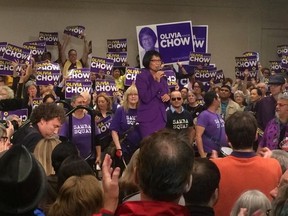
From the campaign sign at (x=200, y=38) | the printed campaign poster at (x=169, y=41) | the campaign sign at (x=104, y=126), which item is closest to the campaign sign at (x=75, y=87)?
the campaign sign at (x=104, y=126)

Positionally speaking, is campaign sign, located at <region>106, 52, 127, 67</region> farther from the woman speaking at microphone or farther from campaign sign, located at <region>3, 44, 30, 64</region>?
the woman speaking at microphone

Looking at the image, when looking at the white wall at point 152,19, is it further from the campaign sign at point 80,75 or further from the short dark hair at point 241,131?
the short dark hair at point 241,131

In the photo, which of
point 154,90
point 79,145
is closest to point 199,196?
point 79,145

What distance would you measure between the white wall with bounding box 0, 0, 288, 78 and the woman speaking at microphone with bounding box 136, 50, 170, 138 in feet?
28.1

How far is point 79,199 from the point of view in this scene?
2979 mm

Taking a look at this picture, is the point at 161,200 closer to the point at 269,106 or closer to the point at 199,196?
the point at 199,196

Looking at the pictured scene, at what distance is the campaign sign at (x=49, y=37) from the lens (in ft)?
50.6

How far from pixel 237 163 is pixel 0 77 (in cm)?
817

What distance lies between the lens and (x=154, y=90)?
7645 mm

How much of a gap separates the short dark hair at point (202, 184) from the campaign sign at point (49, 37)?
41.4 ft

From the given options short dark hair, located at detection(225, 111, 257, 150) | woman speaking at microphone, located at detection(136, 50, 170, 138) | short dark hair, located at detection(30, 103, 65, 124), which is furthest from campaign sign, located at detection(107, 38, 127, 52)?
short dark hair, located at detection(225, 111, 257, 150)

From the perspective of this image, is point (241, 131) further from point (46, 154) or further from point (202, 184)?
point (46, 154)

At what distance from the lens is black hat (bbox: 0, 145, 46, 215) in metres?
2.35

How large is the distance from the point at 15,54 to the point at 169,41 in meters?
5.16
